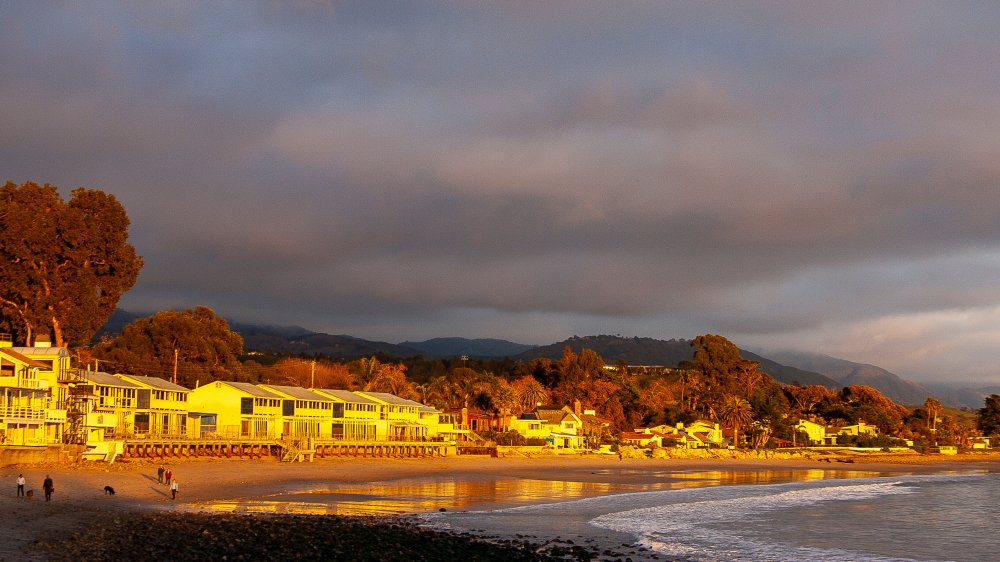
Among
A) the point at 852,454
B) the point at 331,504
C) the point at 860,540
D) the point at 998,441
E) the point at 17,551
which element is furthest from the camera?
the point at 998,441

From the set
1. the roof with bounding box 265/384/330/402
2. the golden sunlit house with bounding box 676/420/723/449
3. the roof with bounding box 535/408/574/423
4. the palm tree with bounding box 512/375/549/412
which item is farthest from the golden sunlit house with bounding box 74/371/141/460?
the golden sunlit house with bounding box 676/420/723/449

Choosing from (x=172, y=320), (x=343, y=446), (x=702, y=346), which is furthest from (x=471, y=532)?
(x=702, y=346)

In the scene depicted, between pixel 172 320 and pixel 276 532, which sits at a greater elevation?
pixel 172 320

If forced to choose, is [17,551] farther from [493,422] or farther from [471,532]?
[493,422]

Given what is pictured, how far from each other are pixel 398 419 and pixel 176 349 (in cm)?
2467

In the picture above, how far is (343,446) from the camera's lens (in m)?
88.2

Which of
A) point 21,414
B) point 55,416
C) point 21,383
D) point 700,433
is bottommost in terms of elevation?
point 700,433

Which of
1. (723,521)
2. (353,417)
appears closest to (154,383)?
(353,417)

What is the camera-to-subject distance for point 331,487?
5728 cm

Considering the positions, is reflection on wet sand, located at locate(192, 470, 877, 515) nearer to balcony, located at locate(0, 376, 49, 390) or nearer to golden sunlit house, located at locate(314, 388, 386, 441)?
balcony, located at locate(0, 376, 49, 390)

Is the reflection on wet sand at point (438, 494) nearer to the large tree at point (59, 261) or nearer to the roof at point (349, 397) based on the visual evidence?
the roof at point (349, 397)

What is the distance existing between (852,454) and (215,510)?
125m

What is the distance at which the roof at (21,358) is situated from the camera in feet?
194

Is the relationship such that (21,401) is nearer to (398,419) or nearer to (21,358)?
(21,358)
